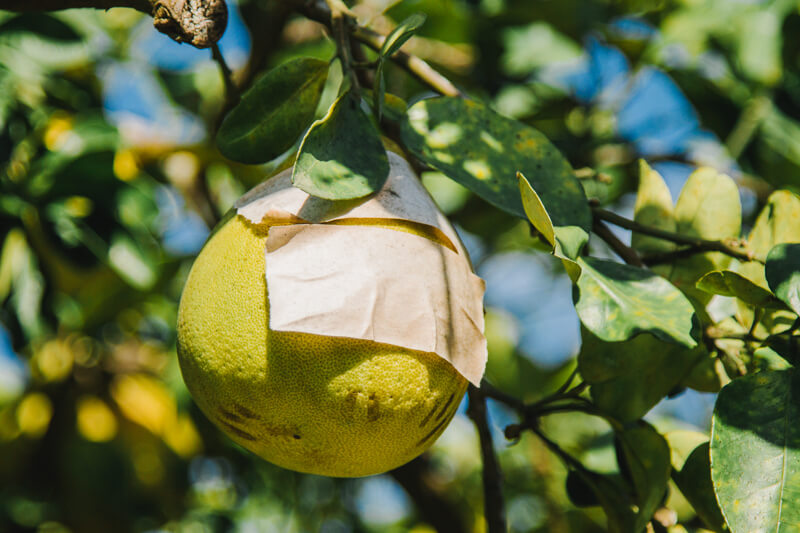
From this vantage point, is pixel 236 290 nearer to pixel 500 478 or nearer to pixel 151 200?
pixel 500 478

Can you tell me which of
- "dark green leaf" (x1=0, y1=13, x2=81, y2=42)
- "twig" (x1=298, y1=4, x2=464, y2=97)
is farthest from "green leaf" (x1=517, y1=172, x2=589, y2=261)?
"dark green leaf" (x1=0, y1=13, x2=81, y2=42)

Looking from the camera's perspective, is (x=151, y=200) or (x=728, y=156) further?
(x=728, y=156)

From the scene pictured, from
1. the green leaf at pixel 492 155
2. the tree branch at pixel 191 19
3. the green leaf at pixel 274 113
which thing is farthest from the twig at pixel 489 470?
the tree branch at pixel 191 19

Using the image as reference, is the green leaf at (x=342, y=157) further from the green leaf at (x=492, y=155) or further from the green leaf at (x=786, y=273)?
the green leaf at (x=786, y=273)

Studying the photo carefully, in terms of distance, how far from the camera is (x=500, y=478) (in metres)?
0.93

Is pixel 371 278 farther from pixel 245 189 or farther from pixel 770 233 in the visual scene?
pixel 245 189

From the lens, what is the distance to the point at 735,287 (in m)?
0.66

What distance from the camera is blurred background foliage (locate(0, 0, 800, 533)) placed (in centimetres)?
138

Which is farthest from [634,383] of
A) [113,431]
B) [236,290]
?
[113,431]

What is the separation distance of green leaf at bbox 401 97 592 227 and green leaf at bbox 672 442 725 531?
0.26 meters

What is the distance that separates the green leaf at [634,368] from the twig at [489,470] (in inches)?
6.4

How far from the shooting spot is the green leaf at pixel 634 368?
2.48 feet

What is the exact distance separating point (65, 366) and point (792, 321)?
1.48 meters

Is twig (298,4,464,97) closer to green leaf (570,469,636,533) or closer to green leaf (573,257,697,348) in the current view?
green leaf (573,257,697,348)
